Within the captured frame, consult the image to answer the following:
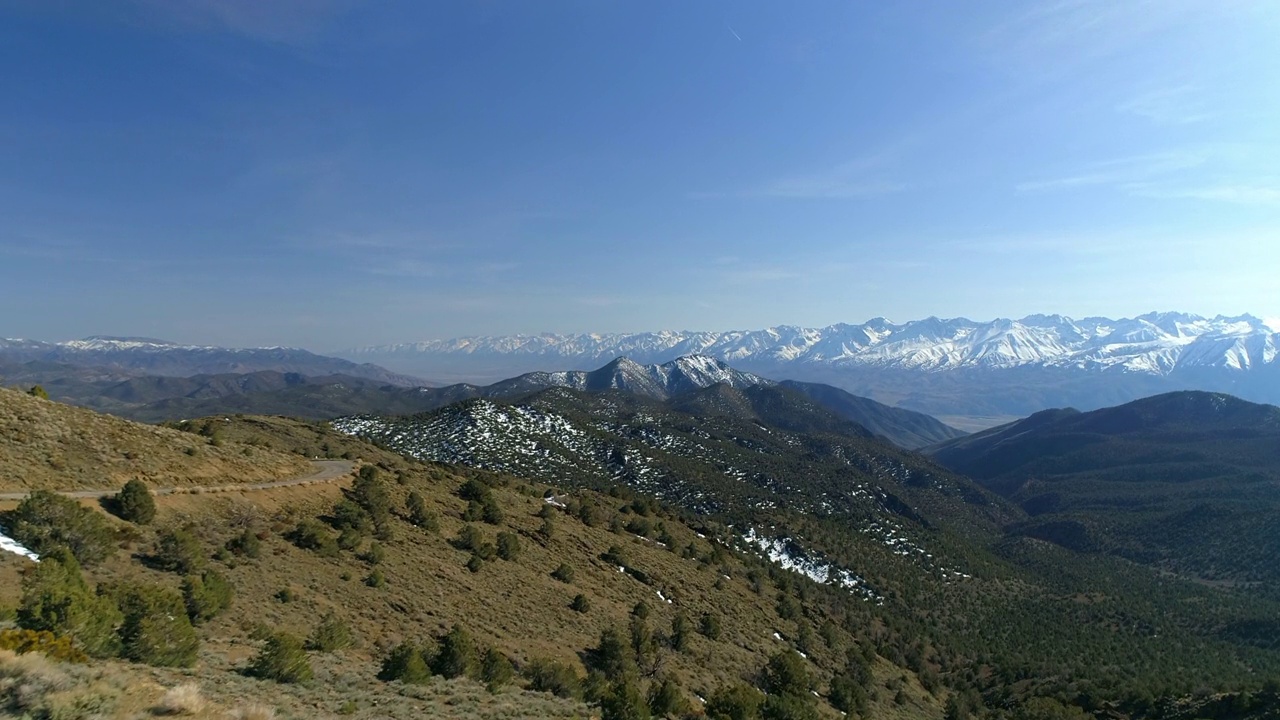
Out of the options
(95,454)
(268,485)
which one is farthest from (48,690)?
(268,485)

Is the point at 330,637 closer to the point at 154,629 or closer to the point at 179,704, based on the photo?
the point at 154,629

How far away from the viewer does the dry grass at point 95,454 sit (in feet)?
68.6

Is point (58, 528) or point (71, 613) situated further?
point (58, 528)

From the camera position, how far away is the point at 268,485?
26.5 metres

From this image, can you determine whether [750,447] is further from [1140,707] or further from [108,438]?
[108,438]

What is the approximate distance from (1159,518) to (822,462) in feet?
188

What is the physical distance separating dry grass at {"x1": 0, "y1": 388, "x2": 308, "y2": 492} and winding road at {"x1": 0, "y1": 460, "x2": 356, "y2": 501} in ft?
2.11

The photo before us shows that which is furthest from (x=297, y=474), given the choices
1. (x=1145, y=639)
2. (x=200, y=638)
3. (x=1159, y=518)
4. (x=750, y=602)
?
(x=1159, y=518)

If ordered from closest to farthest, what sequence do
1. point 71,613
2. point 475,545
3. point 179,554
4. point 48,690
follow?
point 48,690, point 71,613, point 179,554, point 475,545

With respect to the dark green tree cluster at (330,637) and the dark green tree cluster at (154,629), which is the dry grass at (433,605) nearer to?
the dark green tree cluster at (330,637)

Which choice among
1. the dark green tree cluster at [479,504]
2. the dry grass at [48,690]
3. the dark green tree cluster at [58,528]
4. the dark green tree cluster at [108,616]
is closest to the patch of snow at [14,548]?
the dark green tree cluster at [58,528]

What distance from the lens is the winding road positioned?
64.8 ft

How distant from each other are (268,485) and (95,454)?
606 centimetres

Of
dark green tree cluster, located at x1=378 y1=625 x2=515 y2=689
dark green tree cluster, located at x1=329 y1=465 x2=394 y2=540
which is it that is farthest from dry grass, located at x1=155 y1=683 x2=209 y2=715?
dark green tree cluster, located at x1=329 y1=465 x2=394 y2=540
